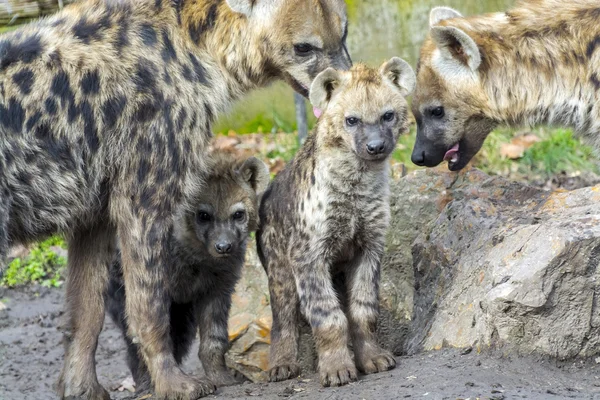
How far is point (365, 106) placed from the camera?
4.41m

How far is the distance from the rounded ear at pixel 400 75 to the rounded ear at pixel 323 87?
252mm

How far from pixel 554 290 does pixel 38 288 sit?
4.34m

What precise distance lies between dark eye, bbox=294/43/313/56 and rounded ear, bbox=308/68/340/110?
21 centimetres

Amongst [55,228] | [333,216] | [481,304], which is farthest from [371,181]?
[55,228]

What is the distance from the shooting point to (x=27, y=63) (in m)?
4.21

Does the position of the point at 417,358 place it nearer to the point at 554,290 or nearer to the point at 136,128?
the point at 554,290

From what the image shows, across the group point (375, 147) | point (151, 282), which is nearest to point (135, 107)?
point (151, 282)

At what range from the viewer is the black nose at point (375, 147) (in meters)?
4.30

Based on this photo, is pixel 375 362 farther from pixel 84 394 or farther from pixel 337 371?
pixel 84 394

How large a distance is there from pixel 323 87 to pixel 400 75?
0.39 m

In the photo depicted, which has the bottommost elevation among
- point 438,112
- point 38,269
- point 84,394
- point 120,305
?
point 38,269

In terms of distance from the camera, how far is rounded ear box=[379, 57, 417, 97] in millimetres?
4559

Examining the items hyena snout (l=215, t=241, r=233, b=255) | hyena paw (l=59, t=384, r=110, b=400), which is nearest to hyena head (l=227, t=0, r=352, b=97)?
hyena snout (l=215, t=241, r=233, b=255)

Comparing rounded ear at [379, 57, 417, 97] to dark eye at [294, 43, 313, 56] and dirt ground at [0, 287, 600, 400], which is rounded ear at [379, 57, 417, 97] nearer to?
dark eye at [294, 43, 313, 56]
